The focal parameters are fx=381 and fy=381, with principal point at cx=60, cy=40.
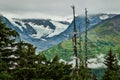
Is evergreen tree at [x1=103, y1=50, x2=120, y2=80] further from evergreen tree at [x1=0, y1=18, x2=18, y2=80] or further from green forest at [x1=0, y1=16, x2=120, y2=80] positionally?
evergreen tree at [x1=0, y1=18, x2=18, y2=80]

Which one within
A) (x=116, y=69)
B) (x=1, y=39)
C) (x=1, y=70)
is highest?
(x=1, y=39)

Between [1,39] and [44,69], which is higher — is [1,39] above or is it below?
above

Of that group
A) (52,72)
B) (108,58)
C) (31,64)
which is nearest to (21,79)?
(31,64)

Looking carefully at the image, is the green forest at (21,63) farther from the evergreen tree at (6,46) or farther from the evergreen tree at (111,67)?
the evergreen tree at (111,67)

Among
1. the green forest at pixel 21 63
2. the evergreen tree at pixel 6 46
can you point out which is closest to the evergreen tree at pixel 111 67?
the green forest at pixel 21 63

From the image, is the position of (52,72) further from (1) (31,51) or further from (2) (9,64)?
(2) (9,64)

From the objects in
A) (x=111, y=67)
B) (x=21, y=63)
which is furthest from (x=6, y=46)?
(x=111, y=67)

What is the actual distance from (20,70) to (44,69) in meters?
18.8

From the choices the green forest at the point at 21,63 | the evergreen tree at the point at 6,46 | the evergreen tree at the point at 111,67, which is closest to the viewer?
the evergreen tree at the point at 6,46

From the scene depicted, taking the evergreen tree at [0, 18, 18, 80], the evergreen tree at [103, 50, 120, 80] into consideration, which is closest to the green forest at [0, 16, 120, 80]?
the evergreen tree at [0, 18, 18, 80]

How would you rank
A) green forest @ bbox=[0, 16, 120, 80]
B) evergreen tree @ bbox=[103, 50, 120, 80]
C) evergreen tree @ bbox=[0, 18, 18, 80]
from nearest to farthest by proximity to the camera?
evergreen tree @ bbox=[0, 18, 18, 80] → green forest @ bbox=[0, 16, 120, 80] → evergreen tree @ bbox=[103, 50, 120, 80]

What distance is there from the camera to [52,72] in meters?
56.3

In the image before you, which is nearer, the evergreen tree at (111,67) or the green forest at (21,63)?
the green forest at (21,63)

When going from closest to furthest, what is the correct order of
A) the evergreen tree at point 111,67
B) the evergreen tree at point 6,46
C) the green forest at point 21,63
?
the evergreen tree at point 6,46
the green forest at point 21,63
the evergreen tree at point 111,67
